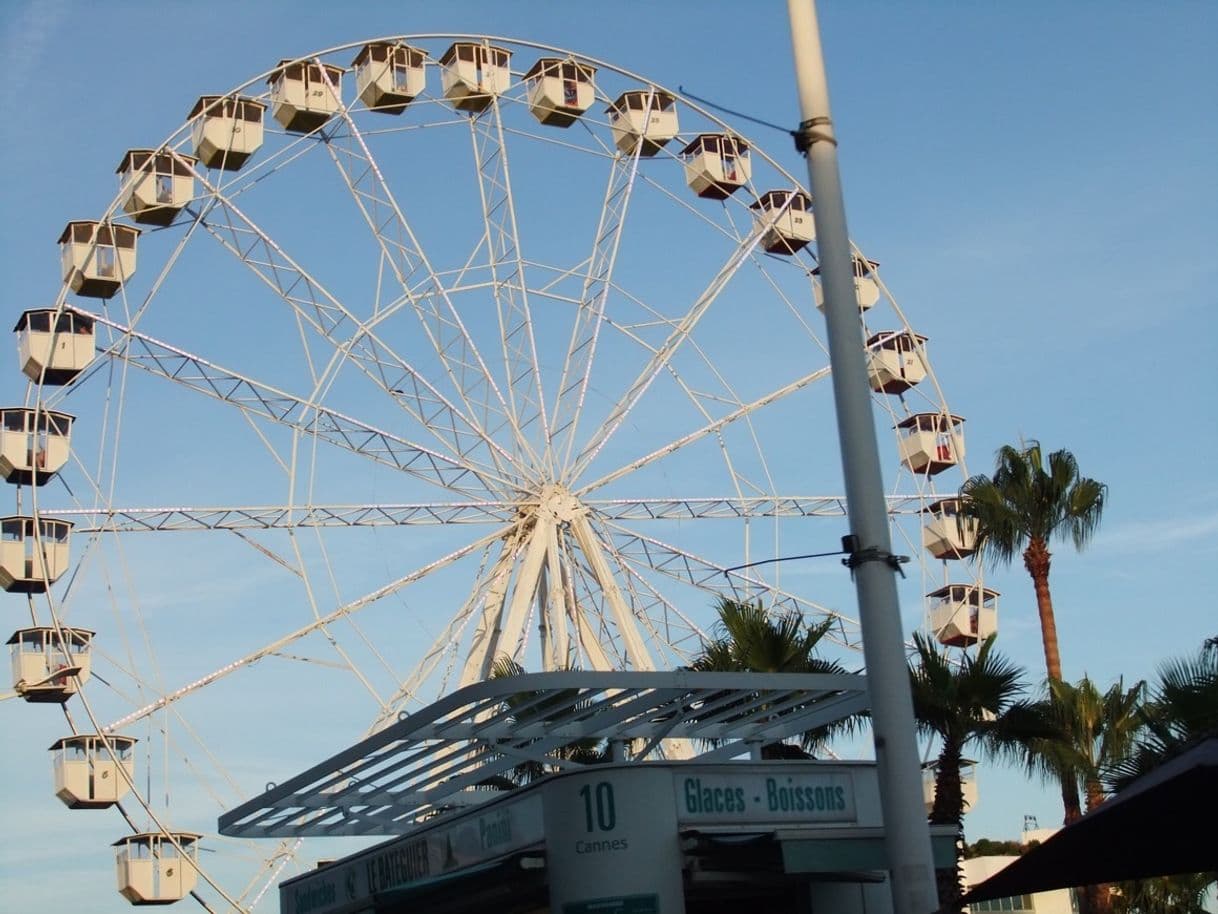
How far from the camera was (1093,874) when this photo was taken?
25.0ft

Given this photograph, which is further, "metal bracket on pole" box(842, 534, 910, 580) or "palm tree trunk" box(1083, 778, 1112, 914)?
"palm tree trunk" box(1083, 778, 1112, 914)

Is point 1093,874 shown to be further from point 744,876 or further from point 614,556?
point 614,556

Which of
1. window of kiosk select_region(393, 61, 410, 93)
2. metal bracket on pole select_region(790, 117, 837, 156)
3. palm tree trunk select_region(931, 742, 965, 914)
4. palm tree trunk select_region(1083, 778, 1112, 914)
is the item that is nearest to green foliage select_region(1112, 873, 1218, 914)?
palm tree trunk select_region(1083, 778, 1112, 914)

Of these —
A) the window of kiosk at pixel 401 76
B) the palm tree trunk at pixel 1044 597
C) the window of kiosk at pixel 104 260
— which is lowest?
the palm tree trunk at pixel 1044 597

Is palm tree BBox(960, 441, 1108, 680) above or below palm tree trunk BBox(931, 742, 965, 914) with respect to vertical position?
above

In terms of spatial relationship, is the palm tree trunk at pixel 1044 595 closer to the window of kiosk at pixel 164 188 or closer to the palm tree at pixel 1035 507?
the palm tree at pixel 1035 507

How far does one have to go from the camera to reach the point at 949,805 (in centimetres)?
1616

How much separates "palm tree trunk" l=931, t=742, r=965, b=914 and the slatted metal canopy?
1.25 metres

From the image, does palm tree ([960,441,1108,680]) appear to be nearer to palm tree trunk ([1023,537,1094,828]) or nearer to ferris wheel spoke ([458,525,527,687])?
palm tree trunk ([1023,537,1094,828])

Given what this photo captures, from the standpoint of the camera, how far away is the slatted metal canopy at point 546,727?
43.7ft

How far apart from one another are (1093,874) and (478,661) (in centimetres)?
1776

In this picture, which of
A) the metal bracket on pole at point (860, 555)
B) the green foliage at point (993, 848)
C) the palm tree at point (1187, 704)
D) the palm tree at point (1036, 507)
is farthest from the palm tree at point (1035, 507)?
the green foliage at point (993, 848)

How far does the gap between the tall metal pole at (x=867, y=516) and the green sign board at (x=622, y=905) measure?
4.86 m

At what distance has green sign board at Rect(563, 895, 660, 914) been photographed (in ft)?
43.5
